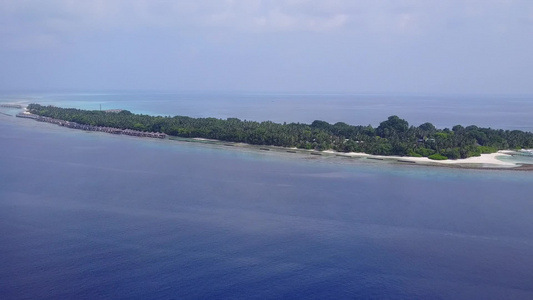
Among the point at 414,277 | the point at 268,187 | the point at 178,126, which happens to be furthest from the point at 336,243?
the point at 178,126

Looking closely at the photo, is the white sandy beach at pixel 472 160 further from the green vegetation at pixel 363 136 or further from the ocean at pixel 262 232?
the ocean at pixel 262 232

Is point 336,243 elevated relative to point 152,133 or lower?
lower

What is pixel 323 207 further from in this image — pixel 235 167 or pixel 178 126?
pixel 178 126

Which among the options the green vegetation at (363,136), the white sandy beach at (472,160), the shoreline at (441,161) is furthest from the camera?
the green vegetation at (363,136)

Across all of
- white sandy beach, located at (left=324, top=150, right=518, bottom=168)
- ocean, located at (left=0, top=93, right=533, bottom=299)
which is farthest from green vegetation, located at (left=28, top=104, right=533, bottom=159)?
ocean, located at (left=0, top=93, right=533, bottom=299)

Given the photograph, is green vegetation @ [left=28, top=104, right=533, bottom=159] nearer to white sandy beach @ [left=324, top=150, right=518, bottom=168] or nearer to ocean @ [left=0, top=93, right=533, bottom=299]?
white sandy beach @ [left=324, top=150, right=518, bottom=168]

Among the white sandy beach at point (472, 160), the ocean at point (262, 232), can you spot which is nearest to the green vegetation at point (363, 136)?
the white sandy beach at point (472, 160)
